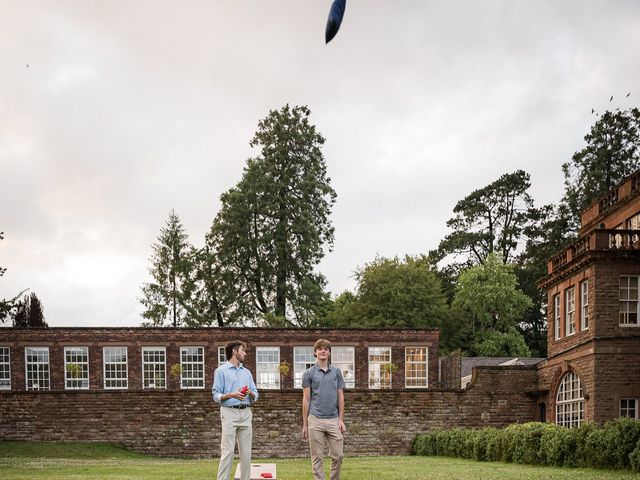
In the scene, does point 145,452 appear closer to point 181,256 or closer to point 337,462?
point 181,256

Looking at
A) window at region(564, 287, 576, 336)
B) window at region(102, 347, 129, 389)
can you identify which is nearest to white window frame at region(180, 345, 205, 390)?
window at region(102, 347, 129, 389)

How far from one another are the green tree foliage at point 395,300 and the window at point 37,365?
23.7 m

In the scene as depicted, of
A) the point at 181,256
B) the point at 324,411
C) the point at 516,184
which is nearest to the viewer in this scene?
the point at 324,411

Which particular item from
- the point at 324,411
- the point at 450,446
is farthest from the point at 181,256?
the point at 324,411

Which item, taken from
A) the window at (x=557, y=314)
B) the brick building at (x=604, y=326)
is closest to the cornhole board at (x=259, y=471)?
the brick building at (x=604, y=326)

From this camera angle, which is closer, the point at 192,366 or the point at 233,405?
the point at 233,405

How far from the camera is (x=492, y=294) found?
225 feet

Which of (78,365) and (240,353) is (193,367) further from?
(240,353)

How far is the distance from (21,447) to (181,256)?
29426 millimetres

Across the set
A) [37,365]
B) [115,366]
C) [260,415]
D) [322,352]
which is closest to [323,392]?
[322,352]

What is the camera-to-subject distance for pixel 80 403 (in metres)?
45.4

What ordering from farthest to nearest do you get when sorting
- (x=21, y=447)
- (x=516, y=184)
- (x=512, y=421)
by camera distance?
1. (x=516, y=184)
2. (x=512, y=421)
3. (x=21, y=447)

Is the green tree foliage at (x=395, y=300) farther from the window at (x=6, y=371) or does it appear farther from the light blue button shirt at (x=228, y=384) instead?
the light blue button shirt at (x=228, y=384)

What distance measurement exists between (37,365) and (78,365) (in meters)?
2.12
